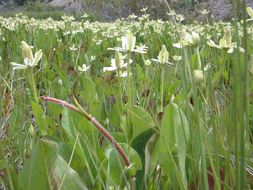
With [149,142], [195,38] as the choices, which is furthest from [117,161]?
[195,38]

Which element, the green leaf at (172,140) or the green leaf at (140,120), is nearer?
the green leaf at (172,140)

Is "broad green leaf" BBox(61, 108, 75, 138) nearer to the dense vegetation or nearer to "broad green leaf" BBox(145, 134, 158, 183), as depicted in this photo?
the dense vegetation

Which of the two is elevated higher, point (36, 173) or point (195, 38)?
point (195, 38)

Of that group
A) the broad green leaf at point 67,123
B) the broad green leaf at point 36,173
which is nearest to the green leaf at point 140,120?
the broad green leaf at point 67,123

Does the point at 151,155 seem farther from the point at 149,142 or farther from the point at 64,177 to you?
the point at 64,177

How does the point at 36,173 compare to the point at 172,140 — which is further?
the point at 172,140

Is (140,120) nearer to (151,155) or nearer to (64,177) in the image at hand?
(151,155)

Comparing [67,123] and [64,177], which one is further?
[67,123]

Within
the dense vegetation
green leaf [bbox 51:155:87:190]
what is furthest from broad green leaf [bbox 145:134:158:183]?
green leaf [bbox 51:155:87:190]

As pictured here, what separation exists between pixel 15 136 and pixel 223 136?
46cm

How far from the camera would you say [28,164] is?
59 cm

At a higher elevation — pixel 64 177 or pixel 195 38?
pixel 195 38

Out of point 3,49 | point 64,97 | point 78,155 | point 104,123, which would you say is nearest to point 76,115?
point 78,155

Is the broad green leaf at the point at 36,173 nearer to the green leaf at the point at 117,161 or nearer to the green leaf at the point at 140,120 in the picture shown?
the green leaf at the point at 117,161
